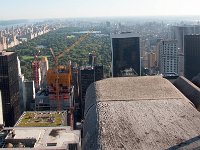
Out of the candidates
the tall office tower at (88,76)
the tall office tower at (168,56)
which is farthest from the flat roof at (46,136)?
the tall office tower at (168,56)

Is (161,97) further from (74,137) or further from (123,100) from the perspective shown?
(74,137)

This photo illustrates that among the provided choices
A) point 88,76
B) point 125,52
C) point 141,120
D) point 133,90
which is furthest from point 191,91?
point 125,52

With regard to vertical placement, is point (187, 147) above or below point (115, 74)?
above

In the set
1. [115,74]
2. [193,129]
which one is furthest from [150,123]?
[115,74]

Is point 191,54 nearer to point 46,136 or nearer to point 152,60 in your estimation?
point 152,60

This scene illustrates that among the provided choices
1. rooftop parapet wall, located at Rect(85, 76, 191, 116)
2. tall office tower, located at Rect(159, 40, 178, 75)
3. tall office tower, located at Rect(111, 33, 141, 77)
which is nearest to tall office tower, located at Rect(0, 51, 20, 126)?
tall office tower, located at Rect(111, 33, 141, 77)

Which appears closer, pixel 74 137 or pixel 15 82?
pixel 74 137

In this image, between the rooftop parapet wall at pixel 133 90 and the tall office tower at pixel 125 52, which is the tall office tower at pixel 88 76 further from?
the rooftop parapet wall at pixel 133 90
